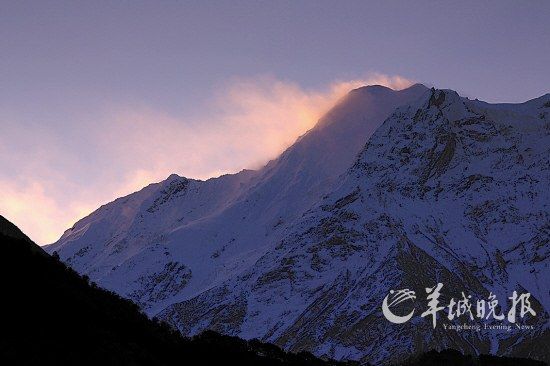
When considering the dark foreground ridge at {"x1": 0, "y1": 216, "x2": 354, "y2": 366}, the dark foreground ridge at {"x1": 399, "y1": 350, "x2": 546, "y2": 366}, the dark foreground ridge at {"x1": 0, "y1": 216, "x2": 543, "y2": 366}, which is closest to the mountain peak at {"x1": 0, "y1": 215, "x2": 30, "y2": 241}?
the dark foreground ridge at {"x1": 0, "y1": 216, "x2": 543, "y2": 366}

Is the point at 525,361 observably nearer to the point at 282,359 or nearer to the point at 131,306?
the point at 282,359

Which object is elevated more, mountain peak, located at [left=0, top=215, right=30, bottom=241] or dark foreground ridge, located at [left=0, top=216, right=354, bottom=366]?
mountain peak, located at [left=0, top=215, right=30, bottom=241]

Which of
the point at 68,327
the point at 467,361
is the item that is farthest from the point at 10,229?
the point at 467,361

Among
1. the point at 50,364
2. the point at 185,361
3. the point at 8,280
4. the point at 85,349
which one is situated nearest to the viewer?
the point at 50,364

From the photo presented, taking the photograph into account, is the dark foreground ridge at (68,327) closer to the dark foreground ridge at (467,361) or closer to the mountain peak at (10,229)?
the mountain peak at (10,229)

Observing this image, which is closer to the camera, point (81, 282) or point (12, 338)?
point (12, 338)

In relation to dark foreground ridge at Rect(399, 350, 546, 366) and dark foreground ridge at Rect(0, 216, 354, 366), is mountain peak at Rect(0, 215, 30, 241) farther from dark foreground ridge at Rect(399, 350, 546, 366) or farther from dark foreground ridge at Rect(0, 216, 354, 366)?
Result: dark foreground ridge at Rect(399, 350, 546, 366)

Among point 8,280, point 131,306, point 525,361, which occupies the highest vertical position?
point 8,280

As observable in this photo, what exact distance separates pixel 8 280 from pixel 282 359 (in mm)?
34072

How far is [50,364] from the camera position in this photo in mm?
41906

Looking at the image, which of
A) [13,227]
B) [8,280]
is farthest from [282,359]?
[8,280]

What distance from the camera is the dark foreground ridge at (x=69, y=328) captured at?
4359cm

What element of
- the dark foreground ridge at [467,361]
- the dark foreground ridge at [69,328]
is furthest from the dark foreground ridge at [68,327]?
the dark foreground ridge at [467,361]

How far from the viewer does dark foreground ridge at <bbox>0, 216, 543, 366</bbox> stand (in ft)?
143
